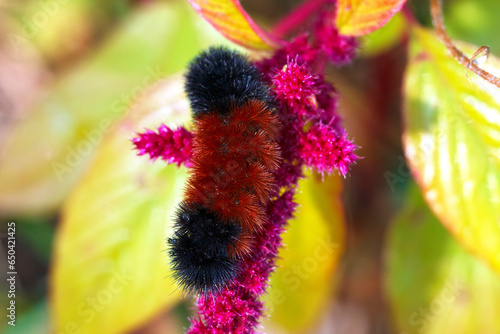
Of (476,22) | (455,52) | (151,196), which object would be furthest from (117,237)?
(476,22)

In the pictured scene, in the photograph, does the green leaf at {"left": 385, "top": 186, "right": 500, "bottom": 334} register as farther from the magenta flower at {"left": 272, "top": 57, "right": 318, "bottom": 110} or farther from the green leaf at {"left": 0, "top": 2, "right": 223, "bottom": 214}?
the green leaf at {"left": 0, "top": 2, "right": 223, "bottom": 214}

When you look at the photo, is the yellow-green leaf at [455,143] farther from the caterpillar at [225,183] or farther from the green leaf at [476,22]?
the green leaf at [476,22]

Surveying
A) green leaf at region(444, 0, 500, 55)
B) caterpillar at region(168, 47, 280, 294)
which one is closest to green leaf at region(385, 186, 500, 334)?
green leaf at region(444, 0, 500, 55)

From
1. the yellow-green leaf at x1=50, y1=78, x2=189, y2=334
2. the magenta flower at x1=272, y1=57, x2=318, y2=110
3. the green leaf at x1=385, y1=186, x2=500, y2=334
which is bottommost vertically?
the green leaf at x1=385, y1=186, x2=500, y2=334

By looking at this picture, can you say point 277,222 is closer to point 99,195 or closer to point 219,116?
point 219,116

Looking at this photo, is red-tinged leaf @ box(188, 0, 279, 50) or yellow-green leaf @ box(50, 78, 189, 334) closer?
red-tinged leaf @ box(188, 0, 279, 50)

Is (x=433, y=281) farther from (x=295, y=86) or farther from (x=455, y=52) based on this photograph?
(x=295, y=86)

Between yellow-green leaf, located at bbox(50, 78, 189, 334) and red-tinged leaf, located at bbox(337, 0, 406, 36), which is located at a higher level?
red-tinged leaf, located at bbox(337, 0, 406, 36)
